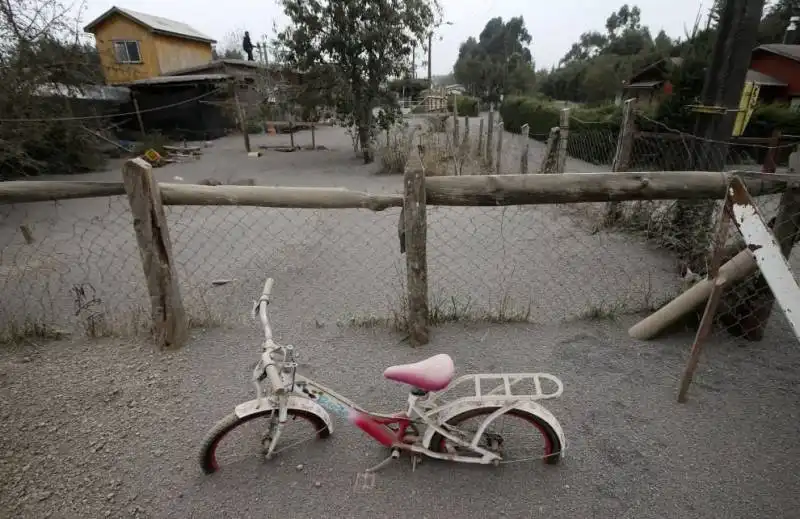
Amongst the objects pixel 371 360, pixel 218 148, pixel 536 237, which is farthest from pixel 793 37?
pixel 371 360

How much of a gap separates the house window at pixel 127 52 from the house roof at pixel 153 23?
4.08 feet

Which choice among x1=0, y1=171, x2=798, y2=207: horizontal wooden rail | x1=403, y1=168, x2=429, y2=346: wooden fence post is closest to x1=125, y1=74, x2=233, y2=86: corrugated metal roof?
x1=0, y1=171, x2=798, y2=207: horizontal wooden rail

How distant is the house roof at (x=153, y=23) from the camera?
2102 centimetres

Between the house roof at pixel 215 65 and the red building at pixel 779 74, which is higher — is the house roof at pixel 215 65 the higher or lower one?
the higher one

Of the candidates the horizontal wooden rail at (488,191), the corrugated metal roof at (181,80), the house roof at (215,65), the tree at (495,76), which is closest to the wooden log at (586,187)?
the horizontal wooden rail at (488,191)

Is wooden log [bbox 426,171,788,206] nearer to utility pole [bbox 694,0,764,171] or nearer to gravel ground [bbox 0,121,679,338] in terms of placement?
gravel ground [bbox 0,121,679,338]

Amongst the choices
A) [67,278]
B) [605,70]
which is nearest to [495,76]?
[605,70]

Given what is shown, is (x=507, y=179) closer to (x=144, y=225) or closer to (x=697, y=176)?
(x=697, y=176)

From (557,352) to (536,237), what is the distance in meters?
3.16

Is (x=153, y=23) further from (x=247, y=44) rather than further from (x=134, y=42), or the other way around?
(x=247, y=44)

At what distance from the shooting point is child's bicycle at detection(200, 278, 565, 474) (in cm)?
180

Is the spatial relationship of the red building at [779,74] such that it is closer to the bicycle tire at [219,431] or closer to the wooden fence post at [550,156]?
the wooden fence post at [550,156]

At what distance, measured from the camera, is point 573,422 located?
2209mm

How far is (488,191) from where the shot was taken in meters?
2.47
